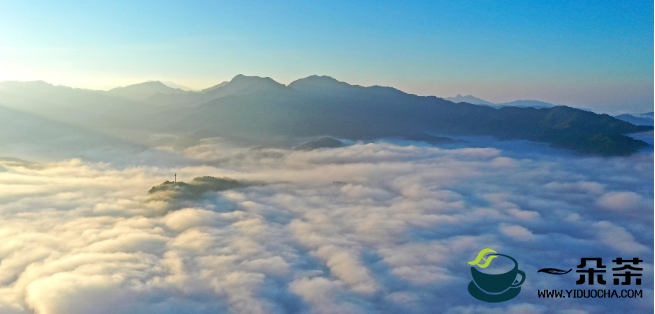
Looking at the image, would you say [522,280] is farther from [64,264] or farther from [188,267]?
[64,264]

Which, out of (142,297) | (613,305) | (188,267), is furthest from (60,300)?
(613,305)

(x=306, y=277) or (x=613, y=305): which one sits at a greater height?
(x=306, y=277)

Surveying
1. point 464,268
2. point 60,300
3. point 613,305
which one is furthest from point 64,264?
point 613,305

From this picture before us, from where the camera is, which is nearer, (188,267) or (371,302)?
(371,302)

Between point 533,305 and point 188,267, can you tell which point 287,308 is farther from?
point 533,305

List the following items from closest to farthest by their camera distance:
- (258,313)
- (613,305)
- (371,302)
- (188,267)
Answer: (258,313)
(371,302)
(613,305)
(188,267)

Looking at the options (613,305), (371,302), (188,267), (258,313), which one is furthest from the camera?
(188,267)

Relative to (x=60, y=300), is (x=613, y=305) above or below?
below

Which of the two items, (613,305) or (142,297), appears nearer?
(142,297)
